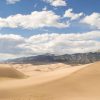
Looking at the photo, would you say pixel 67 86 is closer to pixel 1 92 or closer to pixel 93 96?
pixel 93 96

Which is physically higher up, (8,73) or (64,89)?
(8,73)

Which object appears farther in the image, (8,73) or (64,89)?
(8,73)

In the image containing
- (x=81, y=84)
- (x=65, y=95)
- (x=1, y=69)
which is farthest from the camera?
(x=1, y=69)

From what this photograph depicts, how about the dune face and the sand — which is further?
the dune face

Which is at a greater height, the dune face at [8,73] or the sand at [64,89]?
the dune face at [8,73]

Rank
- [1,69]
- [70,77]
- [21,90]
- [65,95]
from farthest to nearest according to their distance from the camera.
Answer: [1,69] → [70,77] → [21,90] → [65,95]

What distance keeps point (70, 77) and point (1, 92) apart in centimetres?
509

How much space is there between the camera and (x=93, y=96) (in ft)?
51.0

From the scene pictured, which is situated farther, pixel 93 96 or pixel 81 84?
pixel 81 84

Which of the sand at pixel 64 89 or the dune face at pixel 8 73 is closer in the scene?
the sand at pixel 64 89

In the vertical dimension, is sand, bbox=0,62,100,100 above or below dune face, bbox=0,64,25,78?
below

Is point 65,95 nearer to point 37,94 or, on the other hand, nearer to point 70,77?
point 37,94

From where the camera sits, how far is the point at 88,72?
19.8m

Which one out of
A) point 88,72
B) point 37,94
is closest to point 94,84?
point 88,72
